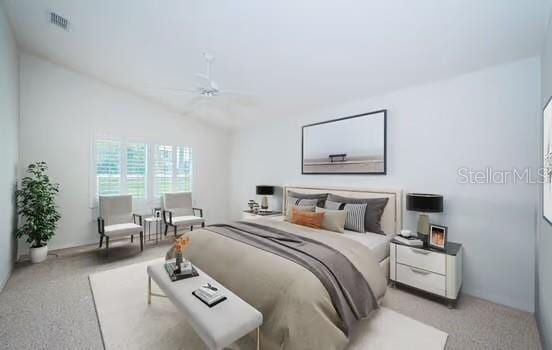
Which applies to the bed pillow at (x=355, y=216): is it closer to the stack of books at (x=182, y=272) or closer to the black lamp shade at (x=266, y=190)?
the black lamp shade at (x=266, y=190)

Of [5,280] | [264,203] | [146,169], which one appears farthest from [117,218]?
[264,203]

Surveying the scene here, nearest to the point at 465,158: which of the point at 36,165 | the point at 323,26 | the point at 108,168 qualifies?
the point at 323,26

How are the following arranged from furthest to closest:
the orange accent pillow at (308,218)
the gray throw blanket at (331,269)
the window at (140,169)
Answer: the window at (140,169), the orange accent pillow at (308,218), the gray throw blanket at (331,269)

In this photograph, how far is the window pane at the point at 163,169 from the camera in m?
5.27

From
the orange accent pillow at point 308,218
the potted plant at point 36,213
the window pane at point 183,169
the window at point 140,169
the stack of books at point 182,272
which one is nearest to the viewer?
the stack of books at point 182,272

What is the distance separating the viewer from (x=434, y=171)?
2986 millimetres

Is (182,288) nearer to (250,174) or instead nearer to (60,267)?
(60,267)

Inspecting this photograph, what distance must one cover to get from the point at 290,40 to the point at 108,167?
167 inches

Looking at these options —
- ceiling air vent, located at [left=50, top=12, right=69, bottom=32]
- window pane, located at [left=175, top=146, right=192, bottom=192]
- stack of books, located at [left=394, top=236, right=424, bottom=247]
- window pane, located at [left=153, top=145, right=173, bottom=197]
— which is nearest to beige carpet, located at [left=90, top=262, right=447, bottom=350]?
stack of books, located at [left=394, top=236, right=424, bottom=247]

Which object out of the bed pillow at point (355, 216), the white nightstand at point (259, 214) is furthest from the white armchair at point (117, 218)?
the bed pillow at point (355, 216)

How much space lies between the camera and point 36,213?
3518 millimetres

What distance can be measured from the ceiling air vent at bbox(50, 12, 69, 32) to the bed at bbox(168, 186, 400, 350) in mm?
3150

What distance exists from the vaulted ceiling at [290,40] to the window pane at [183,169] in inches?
71.6

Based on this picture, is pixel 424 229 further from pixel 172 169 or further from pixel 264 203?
pixel 172 169
